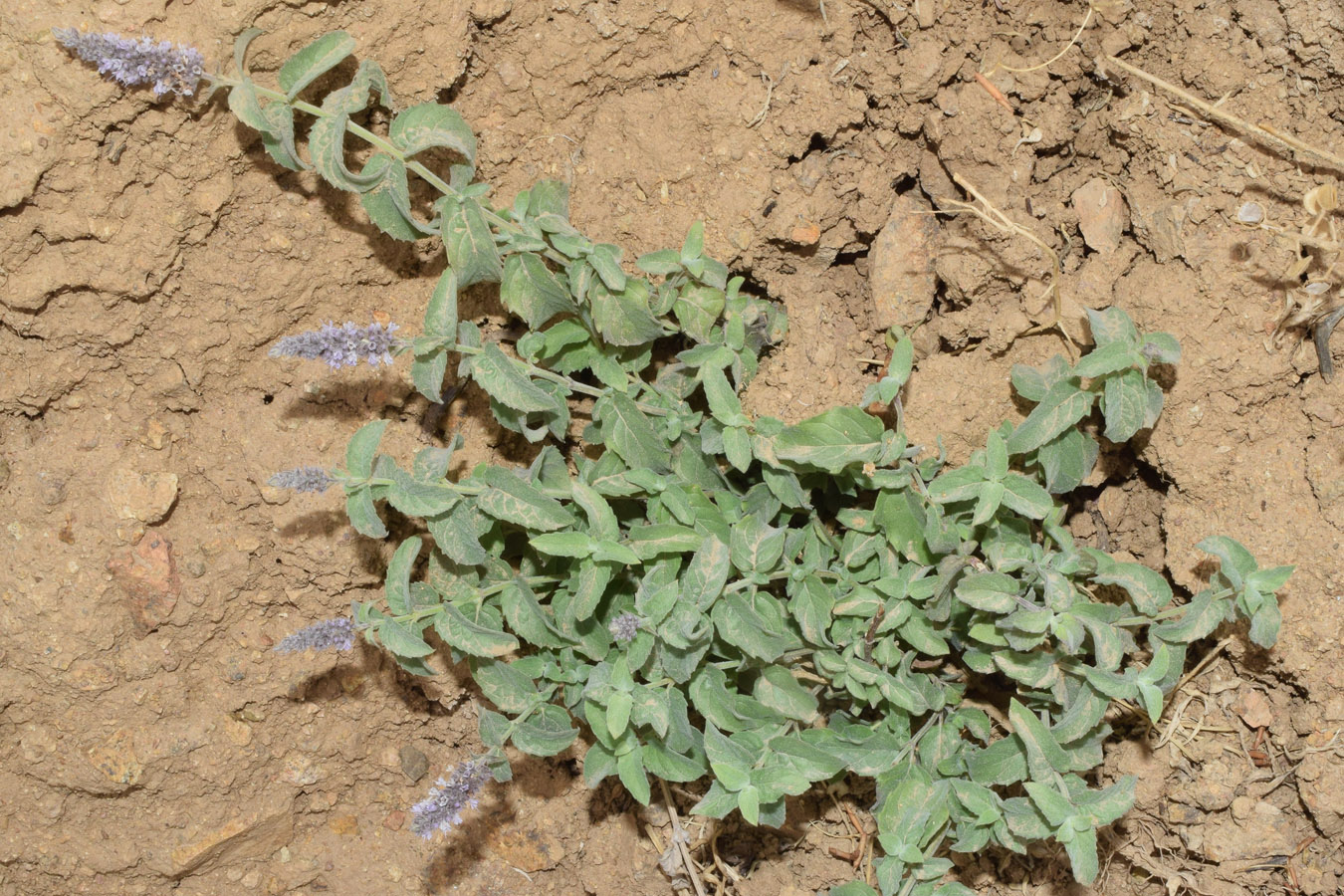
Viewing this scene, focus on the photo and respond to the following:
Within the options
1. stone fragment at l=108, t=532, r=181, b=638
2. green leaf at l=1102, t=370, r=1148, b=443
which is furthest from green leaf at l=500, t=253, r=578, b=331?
green leaf at l=1102, t=370, r=1148, b=443

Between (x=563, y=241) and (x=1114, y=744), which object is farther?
(x=1114, y=744)

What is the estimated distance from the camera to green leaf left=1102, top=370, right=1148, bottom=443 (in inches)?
135

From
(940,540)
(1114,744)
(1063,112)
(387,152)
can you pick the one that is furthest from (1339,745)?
(387,152)

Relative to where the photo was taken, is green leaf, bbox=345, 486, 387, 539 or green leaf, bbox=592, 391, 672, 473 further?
green leaf, bbox=592, 391, 672, 473

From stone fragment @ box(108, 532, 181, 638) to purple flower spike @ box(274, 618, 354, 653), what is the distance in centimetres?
100

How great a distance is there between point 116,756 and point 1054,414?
153 inches

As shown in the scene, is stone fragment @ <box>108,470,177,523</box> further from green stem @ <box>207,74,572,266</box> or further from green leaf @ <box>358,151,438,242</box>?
green stem @ <box>207,74,572,266</box>

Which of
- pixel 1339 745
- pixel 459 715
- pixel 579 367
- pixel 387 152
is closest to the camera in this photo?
pixel 387 152

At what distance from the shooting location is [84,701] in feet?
13.6

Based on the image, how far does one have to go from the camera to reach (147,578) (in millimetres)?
4008

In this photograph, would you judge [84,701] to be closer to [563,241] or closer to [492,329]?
[492,329]

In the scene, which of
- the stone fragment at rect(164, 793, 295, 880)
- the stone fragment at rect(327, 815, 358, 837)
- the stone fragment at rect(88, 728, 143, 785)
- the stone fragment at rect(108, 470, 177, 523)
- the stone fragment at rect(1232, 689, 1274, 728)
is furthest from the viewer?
the stone fragment at rect(327, 815, 358, 837)

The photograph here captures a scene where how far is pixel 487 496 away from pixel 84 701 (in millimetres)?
2073

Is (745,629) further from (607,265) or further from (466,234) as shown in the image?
(466,234)
